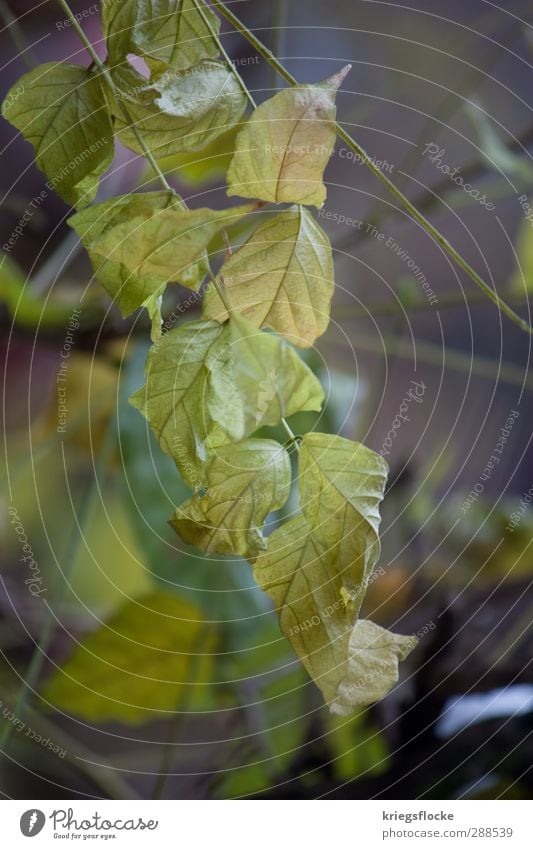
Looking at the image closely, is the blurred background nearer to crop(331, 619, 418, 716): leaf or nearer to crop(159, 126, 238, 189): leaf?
crop(159, 126, 238, 189): leaf

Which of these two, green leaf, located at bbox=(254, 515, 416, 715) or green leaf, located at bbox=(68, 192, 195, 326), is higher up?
green leaf, located at bbox=(68, 192, 195, 326)

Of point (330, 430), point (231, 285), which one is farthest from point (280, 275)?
point (330, 430)

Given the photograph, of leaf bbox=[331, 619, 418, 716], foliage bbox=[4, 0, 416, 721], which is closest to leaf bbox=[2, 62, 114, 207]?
foliage bbox=[4, 0, 416, 721]

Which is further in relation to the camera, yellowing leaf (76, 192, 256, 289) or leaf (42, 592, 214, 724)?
leaf (42, 592, 214, 724)

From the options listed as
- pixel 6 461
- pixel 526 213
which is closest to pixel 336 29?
pixel 526 213

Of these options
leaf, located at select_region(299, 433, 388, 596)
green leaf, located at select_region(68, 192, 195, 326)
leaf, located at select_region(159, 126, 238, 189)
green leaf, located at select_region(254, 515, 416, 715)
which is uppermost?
leaf, located at select_region(159, 126, 238, 189)

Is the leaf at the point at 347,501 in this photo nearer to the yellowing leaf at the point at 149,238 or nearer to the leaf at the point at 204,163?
the yellowing leaf at the point at 149,238
